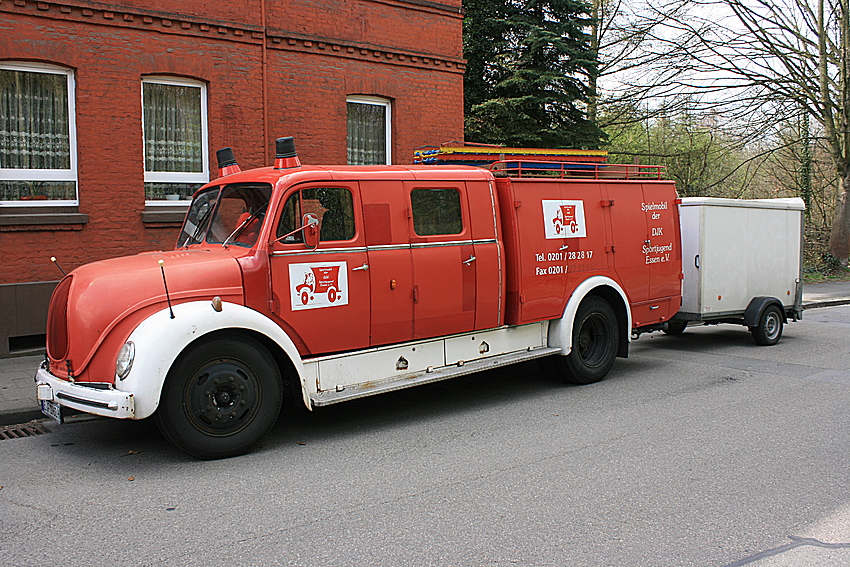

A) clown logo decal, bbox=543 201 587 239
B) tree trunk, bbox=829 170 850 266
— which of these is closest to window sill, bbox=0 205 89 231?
clown logo decal, bbox=543 201 587 239

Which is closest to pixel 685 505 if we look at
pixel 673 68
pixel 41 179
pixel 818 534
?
pixel 818 534

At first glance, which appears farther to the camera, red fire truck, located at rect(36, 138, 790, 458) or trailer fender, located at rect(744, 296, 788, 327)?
trailer fender, located at rect(744, 296, 788, 327)

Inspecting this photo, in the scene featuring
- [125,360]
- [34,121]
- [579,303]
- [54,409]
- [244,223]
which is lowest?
[54,409]

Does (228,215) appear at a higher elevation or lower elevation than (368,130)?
lower

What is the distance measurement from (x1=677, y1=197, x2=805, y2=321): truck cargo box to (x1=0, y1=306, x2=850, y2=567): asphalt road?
2.59 metres

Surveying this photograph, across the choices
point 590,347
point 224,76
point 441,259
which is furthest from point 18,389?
point 590,347

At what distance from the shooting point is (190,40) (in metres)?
11.5

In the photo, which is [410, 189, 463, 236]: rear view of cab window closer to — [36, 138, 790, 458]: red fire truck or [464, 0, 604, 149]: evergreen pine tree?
[36, 138, 790, 458]: red fire truck

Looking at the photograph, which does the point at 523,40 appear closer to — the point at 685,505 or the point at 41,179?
the point at 41,179

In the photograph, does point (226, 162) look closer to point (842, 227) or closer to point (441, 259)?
point (441, 259)

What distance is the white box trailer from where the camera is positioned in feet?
34.7

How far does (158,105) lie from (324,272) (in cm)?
644

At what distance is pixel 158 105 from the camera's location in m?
11.5

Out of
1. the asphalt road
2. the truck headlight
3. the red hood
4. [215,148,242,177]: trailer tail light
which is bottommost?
the asphalt road
